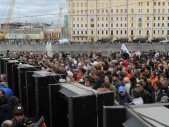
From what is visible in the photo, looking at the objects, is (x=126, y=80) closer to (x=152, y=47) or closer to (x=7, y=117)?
(x=7, y=117)

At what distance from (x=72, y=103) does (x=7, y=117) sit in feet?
6.21

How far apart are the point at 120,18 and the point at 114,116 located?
478ft

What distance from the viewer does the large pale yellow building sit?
146 m

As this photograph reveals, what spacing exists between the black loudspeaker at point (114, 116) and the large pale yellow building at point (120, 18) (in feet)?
467

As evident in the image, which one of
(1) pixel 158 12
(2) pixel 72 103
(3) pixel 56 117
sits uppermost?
(1) pixel 158 12

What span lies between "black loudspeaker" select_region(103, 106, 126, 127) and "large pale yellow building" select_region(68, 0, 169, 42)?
142264 millimetres

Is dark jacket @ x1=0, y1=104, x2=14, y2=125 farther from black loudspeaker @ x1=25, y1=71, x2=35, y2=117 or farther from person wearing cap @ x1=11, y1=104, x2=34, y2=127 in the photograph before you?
black loudspeaker @ x1=25, y1=71, x2=35, y2=117

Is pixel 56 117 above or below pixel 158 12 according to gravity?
below

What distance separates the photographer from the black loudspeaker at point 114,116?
148 inches

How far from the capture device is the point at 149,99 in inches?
303

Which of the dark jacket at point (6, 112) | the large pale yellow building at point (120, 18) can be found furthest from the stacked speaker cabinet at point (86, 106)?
the large pale yellow building at point (120, 18)

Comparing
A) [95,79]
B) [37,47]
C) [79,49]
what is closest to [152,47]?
[79,49]

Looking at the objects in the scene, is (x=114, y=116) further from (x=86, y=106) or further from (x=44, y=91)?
(x=44, y=91)

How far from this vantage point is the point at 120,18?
147 m
